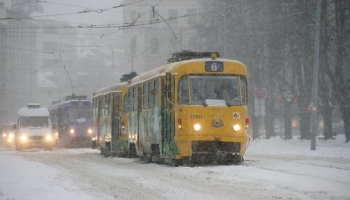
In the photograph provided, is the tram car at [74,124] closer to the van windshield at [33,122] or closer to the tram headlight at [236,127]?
the van windshield at [33,122]

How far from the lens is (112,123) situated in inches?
1286

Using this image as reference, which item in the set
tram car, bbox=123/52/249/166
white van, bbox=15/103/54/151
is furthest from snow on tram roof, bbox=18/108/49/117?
tram car, bbox=123/52/249/166

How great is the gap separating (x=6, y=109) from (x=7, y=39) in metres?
10.4

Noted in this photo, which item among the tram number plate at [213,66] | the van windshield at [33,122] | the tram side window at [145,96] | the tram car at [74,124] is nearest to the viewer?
the tram number plate at [213,66]

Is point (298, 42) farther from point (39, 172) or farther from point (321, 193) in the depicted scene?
point (321, 193)

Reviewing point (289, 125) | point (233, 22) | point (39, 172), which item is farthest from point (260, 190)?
point (233, 22)

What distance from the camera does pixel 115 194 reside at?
45.1 ft

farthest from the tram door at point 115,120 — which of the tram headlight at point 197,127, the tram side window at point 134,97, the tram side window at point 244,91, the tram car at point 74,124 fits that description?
the tram car at point 74,124

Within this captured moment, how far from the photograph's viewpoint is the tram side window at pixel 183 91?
70.6 ft

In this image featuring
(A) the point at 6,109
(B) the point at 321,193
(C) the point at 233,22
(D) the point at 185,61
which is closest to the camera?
(B) the point at 321,193

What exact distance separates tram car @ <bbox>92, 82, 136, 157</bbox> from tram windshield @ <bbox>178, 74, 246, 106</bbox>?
6849 millimetres

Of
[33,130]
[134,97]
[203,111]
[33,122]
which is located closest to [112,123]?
[134,97]

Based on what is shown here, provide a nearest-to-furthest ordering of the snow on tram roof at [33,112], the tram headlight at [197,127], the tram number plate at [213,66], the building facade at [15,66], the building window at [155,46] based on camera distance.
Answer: the tram headlight at [197,127]
the tram number plate at [213,66]
the snow on tram roof at [33,112]
the building facade at [15,66]
the building window at [155,46]

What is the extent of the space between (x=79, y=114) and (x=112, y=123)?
15.7 m
